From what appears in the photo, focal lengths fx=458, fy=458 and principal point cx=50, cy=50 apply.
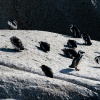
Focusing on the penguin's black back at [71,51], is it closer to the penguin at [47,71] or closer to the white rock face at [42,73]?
the white rock face at [42,73]

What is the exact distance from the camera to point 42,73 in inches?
475

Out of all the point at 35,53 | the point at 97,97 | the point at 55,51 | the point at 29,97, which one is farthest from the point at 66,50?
the point at 29,97

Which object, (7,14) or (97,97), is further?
(7,14)

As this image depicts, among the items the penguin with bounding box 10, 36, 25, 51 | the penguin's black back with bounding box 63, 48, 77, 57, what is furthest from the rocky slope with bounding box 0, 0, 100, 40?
the penguin with bounding box 10, 36, 25, 51

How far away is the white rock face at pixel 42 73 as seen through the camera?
33.3 ft

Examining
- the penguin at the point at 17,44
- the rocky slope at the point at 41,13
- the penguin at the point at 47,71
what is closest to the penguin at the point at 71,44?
the penguin at the point at 17,44

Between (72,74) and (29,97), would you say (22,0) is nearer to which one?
(72,74)

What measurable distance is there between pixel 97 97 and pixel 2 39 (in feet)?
17.1

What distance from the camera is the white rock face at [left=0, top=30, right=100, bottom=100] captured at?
10141 mm

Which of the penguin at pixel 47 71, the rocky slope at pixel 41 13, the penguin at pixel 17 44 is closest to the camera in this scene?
the penguin at pixel 47 71

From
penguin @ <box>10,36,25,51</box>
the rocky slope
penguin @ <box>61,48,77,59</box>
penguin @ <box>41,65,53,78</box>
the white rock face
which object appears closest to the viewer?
the white rock face

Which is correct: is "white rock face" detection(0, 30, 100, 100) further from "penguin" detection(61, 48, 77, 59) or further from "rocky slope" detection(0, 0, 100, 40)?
"rocky slope" detection(0, 0, 100, 40)

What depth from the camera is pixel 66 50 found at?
15.1 m

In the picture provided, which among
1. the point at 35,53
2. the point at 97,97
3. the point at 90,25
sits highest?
the point at 90,25
